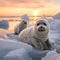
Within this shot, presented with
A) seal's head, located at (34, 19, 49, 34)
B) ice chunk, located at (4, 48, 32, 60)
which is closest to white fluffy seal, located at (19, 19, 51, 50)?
seal's head, located at (34, 19, 49, 34)

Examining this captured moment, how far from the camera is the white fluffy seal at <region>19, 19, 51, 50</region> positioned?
502 cm

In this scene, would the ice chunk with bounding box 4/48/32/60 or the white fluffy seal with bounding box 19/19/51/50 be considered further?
the white fluffy seal with bounding box 19/19/51/50

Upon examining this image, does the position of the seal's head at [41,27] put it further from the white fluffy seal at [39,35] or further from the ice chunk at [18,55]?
the ice chunk at [18,55]

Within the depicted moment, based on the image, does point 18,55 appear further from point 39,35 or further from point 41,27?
point 39,35

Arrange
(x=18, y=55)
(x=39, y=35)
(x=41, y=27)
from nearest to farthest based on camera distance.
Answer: (x=18, y=55)
(x=41, y=27)
(x=39, y=35)

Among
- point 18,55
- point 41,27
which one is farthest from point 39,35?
point 18,55

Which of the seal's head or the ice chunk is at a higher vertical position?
the seal's head

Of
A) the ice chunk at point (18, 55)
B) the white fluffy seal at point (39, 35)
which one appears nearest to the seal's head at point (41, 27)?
the white fluffy seal at point (39, 35)

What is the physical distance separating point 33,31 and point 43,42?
36 centimetres

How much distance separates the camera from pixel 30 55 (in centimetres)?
412

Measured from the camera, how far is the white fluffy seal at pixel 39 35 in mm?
5023

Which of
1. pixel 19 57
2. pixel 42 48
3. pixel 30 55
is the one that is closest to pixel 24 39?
pixel 42 48

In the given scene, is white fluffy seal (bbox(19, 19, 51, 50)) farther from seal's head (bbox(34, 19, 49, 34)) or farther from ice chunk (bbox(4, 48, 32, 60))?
ice chunk (bbox(4, 48, 32, 60))

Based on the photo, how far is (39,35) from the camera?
206 inches
